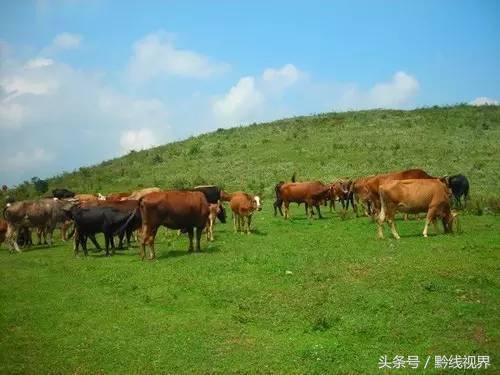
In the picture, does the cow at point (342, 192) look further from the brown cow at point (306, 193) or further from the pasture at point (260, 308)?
the pasture at point (260, 308)

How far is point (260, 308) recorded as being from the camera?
12164 mm

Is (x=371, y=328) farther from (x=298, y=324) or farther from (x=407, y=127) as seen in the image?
(x=407, y=127)

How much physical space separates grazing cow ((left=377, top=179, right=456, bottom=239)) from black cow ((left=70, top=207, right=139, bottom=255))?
919 centimetres

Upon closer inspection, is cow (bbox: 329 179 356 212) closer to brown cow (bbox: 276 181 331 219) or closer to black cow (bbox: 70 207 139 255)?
brown cow (bbox: 276 181 331 219)

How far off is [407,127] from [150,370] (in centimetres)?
4975

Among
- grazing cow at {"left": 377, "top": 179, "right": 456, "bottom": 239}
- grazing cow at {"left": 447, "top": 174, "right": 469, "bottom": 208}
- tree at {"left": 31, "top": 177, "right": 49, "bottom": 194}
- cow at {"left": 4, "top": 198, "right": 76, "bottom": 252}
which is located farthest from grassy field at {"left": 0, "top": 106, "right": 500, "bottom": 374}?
tree at {"left": 31, "top": 177, "right": 49, "bottom": 194}

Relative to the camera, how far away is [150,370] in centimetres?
974

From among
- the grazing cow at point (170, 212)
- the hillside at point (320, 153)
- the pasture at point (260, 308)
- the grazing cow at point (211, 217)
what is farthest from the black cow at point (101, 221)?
the hillside at point (320, 153)

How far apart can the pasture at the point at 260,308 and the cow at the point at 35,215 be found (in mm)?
5449

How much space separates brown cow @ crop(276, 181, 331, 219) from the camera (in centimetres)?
2694

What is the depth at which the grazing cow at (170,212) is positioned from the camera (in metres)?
18.1

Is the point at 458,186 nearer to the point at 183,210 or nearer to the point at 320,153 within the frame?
the point at 183,210

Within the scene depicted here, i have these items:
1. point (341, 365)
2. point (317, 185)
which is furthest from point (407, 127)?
point (341, 365)

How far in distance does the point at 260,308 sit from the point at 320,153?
3620 cm
